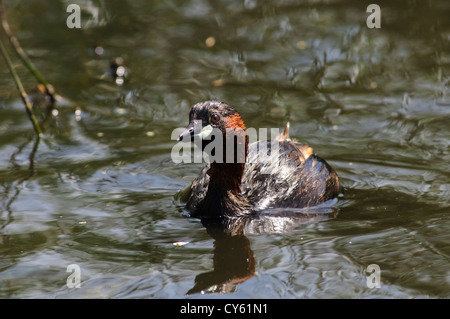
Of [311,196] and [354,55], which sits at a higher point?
[354,55]

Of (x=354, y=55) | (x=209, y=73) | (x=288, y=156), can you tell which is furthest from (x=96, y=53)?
(x=288, y=156)

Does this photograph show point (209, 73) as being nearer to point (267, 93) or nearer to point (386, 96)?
point (267, 93)

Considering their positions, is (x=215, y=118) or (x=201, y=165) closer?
(x=215, y=118)

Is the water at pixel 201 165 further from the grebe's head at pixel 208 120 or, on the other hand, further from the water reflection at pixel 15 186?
the grebe's head at pixel 208 120

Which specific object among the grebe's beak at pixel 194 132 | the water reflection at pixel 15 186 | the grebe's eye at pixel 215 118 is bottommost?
the water reflection at pixel 15 186

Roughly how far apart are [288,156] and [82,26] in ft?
19.0

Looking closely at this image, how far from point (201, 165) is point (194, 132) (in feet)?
5.43

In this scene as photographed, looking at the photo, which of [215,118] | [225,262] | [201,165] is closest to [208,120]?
[215,118]

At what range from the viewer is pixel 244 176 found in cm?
704

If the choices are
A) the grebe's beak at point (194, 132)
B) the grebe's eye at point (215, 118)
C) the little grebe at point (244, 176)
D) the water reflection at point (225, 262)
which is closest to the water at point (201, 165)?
the water reflection at point (225, 262)

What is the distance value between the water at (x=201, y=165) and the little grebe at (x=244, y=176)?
26 centimetres

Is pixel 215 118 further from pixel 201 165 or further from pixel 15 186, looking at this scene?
pixel 15 186

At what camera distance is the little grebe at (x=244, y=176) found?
6.36 meters

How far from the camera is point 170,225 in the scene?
20.8 feet
